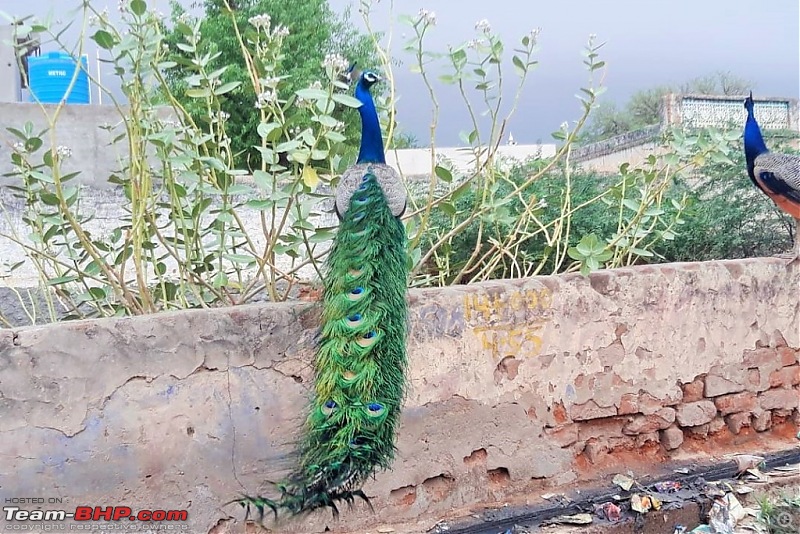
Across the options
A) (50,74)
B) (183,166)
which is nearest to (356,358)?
(183,166)

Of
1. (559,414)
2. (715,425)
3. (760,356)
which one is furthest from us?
(760,356)

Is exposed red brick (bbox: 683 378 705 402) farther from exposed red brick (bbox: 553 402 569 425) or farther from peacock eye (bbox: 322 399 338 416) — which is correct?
peacock eye (bbox: 322 399 338 416)

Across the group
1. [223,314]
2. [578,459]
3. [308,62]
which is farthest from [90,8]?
[308,62]

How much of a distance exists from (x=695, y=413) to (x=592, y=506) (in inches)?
37.7

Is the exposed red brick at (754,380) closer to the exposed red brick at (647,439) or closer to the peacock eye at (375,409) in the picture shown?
the exposed red brick at (647,439)

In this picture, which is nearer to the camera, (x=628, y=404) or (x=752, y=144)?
(x=628, y=404)

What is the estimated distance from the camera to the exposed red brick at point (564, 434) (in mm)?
A: 3547

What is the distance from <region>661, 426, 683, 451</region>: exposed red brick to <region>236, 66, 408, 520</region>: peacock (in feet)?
5.78

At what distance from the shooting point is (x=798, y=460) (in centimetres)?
403

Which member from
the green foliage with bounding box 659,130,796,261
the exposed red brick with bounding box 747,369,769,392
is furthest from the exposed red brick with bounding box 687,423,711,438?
the green foliage with bounding box 659,130,796,261

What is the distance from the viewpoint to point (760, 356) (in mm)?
4176

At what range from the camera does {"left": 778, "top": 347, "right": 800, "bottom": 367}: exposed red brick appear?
425 centimetres

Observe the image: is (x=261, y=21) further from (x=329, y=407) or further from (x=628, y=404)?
(x=628, y=404)

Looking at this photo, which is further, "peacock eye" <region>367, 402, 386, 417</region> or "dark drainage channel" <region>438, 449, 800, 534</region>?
"dark drainage channel" <region>438, 449, 800, 534</region>
